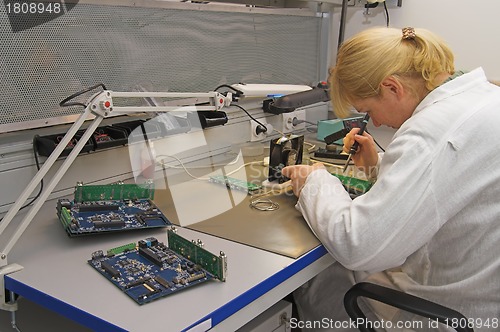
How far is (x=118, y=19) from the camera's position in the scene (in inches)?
61.2

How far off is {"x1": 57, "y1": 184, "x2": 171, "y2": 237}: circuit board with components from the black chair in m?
0.53

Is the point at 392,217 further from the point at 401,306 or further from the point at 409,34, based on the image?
the point at 409,34

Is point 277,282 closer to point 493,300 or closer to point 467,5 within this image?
point 493,300

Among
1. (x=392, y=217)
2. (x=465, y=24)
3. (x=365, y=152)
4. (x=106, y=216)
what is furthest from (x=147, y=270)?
(x=465, y=24)

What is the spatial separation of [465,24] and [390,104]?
123cm

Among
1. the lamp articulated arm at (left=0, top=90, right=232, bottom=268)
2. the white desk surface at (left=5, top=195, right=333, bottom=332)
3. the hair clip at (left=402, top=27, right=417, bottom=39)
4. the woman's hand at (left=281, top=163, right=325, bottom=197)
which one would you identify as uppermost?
the hair clip at (left=402, top=27, right=417, bottom=39)

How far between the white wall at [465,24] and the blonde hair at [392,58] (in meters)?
0.96

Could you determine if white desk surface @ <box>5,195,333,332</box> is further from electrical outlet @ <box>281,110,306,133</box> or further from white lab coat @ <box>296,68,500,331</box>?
electrical outlet @ <box>281,110,306,133</box>

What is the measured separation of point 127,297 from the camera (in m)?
0.92

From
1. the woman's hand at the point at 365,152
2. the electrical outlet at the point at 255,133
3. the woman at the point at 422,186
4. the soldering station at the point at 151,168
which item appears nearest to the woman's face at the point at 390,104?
the woman at the point at 422,186

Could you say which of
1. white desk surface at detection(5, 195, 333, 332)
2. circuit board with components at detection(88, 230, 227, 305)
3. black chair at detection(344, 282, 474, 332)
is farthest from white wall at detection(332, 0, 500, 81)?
circuit board with components at detection(88, 230, 227, 305)

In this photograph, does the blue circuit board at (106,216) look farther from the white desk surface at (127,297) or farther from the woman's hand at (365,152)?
the woman's hand at (365,152)

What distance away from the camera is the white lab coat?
41.7 inches

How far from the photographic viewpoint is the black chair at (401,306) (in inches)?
42.1
